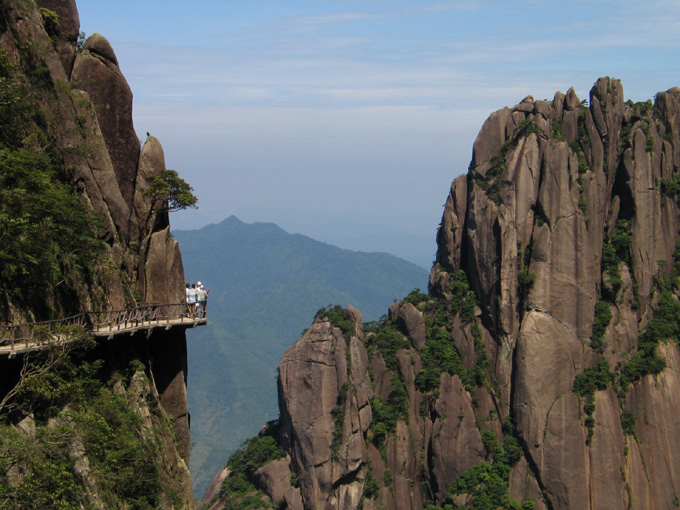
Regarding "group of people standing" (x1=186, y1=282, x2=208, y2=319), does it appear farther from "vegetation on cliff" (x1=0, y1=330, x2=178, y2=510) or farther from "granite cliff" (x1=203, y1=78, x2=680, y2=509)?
"granite cliff" (x1=203, y1=78, x2=680, y2=509)

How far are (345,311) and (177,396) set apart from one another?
46.3 meters

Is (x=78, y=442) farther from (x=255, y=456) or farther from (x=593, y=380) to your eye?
(x=593, y=380)

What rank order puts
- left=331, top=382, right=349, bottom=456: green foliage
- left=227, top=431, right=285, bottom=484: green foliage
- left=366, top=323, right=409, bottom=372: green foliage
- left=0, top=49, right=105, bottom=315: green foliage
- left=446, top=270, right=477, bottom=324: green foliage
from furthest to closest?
left=366, top=323, right=409, bottom=372: green foliage < left=446, top=270, right=477, bottom=324: green foliage < left=227, top=431, right=285, bottom=484: green foliage < left=331, top=382, right=349, bottom=456: green foliage < left=0, top=49, right=105, bottom=315: green foliage

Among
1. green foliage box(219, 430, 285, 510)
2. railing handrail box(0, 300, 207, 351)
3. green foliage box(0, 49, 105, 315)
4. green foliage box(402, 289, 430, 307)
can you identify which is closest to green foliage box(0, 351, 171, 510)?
railing handrail box(0, 300, 207, 351)

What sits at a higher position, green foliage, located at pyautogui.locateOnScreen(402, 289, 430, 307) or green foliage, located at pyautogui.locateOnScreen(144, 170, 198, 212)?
green foliage, located at pyautogui.locateOnScreen(144, 170, 198, 212)

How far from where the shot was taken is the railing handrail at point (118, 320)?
23562mm

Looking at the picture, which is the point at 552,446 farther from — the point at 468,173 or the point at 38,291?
the point at 38,291

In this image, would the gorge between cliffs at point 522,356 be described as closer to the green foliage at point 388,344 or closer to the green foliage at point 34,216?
the green foliage at point 388,344

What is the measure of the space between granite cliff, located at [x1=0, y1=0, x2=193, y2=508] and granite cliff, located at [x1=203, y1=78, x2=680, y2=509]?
41281 mm

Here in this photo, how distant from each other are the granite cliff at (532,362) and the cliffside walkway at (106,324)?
42.5 meters

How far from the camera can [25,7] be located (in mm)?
29375

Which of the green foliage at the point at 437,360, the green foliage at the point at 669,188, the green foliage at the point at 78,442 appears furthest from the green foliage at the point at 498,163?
the green foliage at the point at 78,442

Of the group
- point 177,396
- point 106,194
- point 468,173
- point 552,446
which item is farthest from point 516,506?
point 106,194

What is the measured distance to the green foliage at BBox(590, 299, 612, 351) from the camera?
236 feet
